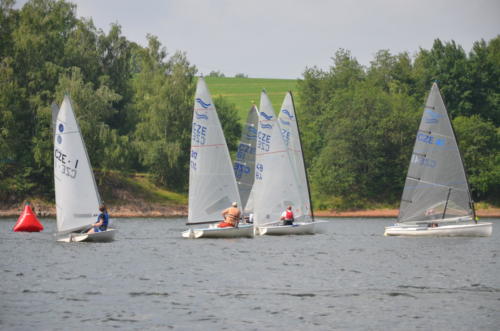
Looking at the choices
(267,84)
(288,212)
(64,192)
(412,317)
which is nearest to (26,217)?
(64,192)

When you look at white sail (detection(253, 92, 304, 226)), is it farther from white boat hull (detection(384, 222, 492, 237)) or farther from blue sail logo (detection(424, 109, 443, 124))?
blue sail logo (detection(424, 109, 443, 124))

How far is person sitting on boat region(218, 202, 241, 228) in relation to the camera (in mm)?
41531

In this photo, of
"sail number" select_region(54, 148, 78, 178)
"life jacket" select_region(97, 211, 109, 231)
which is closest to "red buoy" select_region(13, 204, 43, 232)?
"sail number" select_region(54, 148, 78, 178)

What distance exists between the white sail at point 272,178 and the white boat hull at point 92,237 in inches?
368

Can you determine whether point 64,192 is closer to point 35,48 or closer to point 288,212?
point 288,212

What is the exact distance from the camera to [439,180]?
45844 millimetres

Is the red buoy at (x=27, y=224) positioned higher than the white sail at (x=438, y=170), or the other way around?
the white sail at (x=438, y=170)

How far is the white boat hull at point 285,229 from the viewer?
46656mm

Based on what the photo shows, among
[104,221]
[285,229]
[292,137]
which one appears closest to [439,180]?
[285,229]

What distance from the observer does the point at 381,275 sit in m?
30.7

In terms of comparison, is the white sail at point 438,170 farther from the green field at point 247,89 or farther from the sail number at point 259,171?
the green field at point 247,89

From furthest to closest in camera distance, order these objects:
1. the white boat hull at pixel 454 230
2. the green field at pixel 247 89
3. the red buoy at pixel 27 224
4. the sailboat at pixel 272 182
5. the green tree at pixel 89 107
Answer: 1. the green field at pixel 247 89
2. the green tree at pixel 89 107
3. the red buoy at pixel 27 224
4. the sailboat at pixel 272 182
5. the white boat hull at pixel 454 230

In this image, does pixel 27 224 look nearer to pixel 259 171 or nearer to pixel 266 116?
pixel 259 171

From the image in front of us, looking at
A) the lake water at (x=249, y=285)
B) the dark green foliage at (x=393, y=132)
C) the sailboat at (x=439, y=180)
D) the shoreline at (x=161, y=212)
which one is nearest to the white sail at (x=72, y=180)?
the lake water at (x=249, y=285)
